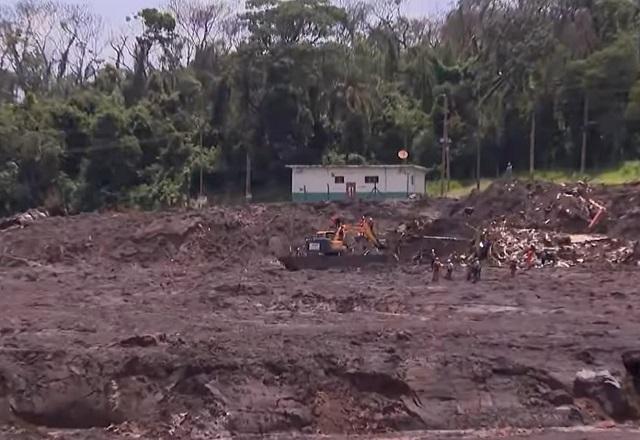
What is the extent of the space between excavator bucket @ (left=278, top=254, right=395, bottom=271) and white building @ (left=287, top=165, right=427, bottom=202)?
17659 millimetres

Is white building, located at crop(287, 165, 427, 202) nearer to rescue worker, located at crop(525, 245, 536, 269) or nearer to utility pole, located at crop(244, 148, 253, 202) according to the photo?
utility pole, located at crop(244, 148, 253, 202)

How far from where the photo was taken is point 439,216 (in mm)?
38906

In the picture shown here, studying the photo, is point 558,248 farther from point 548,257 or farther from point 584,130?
point 584,130

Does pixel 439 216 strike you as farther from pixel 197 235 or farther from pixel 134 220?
pixel 134 220

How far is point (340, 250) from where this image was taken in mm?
34406

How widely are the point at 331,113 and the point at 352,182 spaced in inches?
440

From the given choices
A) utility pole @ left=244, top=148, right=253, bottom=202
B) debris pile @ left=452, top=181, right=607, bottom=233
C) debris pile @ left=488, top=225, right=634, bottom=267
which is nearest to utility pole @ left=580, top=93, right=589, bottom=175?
utility pole @ left=244, top=148, right=253, bottom=202

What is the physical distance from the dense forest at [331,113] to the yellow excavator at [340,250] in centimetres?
2153

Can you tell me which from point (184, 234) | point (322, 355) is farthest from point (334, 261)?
point (322, 355)

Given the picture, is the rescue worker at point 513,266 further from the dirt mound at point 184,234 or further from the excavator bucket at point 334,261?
the dirt mound at point 184,234

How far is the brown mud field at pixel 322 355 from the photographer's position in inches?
592

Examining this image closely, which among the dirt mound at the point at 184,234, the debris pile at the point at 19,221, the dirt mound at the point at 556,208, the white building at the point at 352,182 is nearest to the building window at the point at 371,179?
the white building at the point at 352,182

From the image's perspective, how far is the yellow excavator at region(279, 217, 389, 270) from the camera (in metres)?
34.1

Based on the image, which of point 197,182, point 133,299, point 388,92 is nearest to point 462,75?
point 388,92
